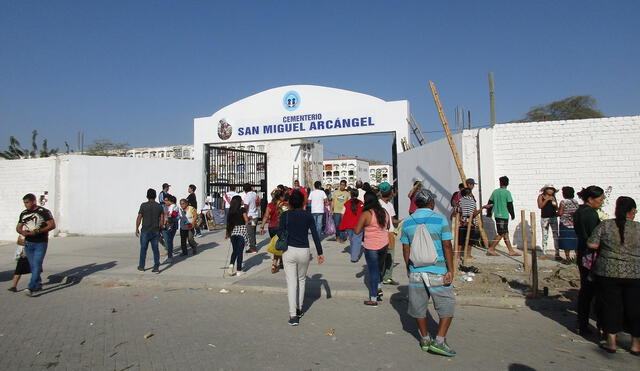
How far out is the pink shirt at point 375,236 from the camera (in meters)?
6.32

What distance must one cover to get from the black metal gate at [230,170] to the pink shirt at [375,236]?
12.6 metres

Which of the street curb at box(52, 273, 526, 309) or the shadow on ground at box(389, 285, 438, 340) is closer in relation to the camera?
the shadow on ground at box(389, 285, 438, 340)

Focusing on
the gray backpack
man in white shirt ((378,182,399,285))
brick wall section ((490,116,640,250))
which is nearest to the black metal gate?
brick wall section ((490,116,640,250))

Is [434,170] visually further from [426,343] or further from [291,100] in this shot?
[426,343]

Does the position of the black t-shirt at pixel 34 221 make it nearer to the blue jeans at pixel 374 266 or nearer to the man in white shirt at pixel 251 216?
the man in white shirt at pixel 251 216

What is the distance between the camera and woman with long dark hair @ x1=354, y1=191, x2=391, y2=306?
6.31 meters

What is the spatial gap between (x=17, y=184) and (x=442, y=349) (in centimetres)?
1714

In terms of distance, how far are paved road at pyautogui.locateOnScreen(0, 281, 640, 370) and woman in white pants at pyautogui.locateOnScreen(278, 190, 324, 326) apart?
285 mm

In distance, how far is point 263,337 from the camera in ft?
16.7

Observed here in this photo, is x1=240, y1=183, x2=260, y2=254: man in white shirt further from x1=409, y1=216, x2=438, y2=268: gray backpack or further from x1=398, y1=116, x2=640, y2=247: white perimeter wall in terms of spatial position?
x1=409, y1=216, x2=438, y2=268: gray backpack

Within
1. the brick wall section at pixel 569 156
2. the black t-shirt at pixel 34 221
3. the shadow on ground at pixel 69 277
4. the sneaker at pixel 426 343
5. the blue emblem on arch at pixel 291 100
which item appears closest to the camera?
the sneaker at pixel 426 343

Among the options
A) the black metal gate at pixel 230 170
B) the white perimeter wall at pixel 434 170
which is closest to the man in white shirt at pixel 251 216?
the white perimeter wall at pixel 434 170

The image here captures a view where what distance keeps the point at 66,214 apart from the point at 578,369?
1604 cm

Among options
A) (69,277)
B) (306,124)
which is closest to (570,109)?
(306,124)
